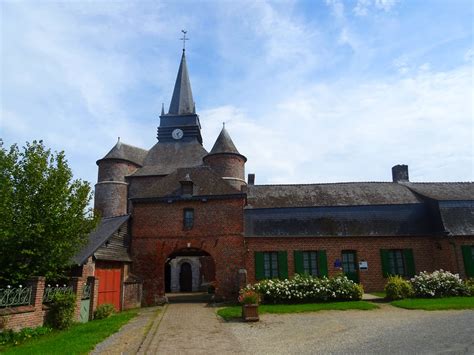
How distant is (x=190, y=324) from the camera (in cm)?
1200

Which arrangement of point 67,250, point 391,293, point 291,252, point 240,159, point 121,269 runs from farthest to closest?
point 240,159, point 291,252, point 121,269, point 391,293, point 67,250

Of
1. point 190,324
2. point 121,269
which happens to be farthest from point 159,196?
point 190,324

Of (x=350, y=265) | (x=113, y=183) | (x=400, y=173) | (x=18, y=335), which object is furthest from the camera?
(x=113, y=183)

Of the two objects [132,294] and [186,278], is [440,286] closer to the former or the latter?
[132,294]

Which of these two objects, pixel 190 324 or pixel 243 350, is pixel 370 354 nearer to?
pixel 243 350

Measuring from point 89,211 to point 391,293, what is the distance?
42.9 ft

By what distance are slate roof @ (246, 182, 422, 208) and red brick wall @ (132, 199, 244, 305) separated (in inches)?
98.8

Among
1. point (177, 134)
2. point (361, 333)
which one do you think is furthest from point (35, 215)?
point (177, 134)

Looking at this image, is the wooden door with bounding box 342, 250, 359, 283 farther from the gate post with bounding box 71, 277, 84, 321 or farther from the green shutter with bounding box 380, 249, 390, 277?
the gate post with bounding box 71, 277, 84, 321

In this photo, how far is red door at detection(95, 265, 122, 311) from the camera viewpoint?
50.8 feet

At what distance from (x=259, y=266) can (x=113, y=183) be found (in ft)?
55.9

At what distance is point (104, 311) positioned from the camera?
14.6 meters

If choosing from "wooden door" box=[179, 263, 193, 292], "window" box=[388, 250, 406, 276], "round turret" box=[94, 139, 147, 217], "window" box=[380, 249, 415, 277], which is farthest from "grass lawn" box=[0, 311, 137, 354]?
"wooden door" box=[179, 263, 193, 292]

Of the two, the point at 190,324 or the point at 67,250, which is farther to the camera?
the point at 67,250
